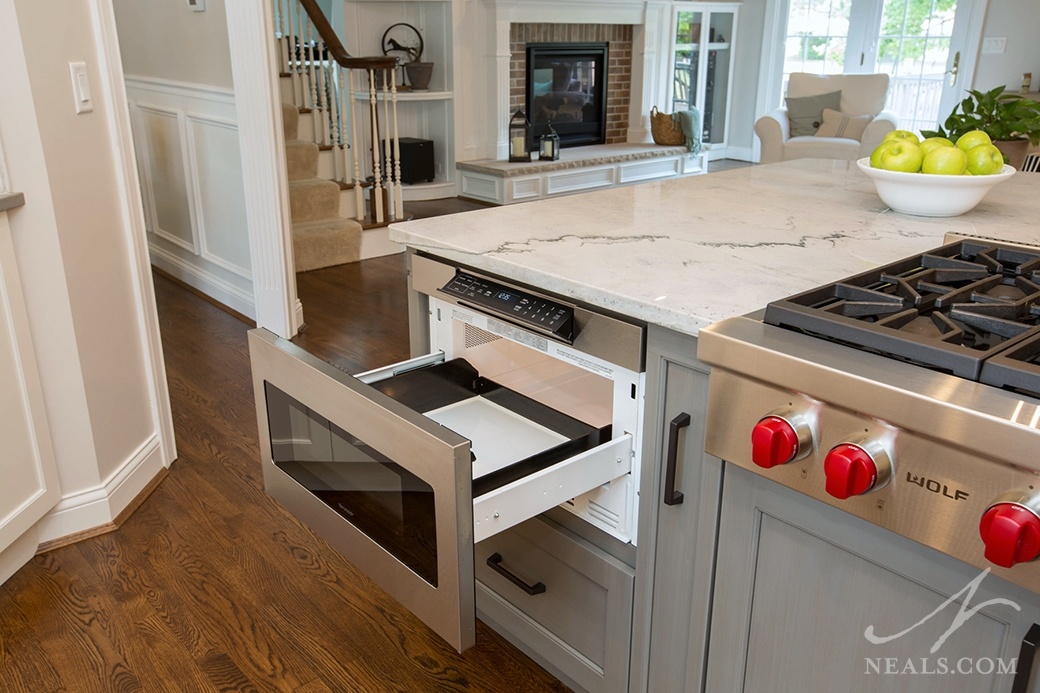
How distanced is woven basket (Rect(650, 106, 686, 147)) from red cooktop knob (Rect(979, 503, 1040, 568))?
22.1 ft

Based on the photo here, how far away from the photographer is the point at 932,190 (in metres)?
1.58

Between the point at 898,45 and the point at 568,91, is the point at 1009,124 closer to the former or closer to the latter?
the point at 568,91

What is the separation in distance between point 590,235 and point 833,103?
5745 millimetres

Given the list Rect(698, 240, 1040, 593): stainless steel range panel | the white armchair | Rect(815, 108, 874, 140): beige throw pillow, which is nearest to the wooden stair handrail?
the white armchair

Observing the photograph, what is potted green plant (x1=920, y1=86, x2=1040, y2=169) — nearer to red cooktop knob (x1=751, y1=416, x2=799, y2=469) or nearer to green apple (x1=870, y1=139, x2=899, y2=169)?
green apple (x1=870, y1=139, x2=899, y2=169)

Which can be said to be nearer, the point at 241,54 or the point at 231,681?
the point at 231,681

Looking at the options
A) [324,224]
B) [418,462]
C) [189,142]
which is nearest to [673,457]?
[418,462]

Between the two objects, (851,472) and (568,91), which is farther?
(568,91)

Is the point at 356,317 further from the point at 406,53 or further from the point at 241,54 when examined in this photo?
the point at 406,53

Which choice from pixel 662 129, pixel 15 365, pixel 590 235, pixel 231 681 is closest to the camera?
pixel 590 235

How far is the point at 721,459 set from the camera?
3.61 ft

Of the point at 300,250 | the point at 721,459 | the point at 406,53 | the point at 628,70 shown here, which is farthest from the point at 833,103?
the point at 721,459

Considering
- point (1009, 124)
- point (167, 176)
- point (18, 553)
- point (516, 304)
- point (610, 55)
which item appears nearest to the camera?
point (516, 304)

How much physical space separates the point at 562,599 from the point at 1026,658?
0.79 m
